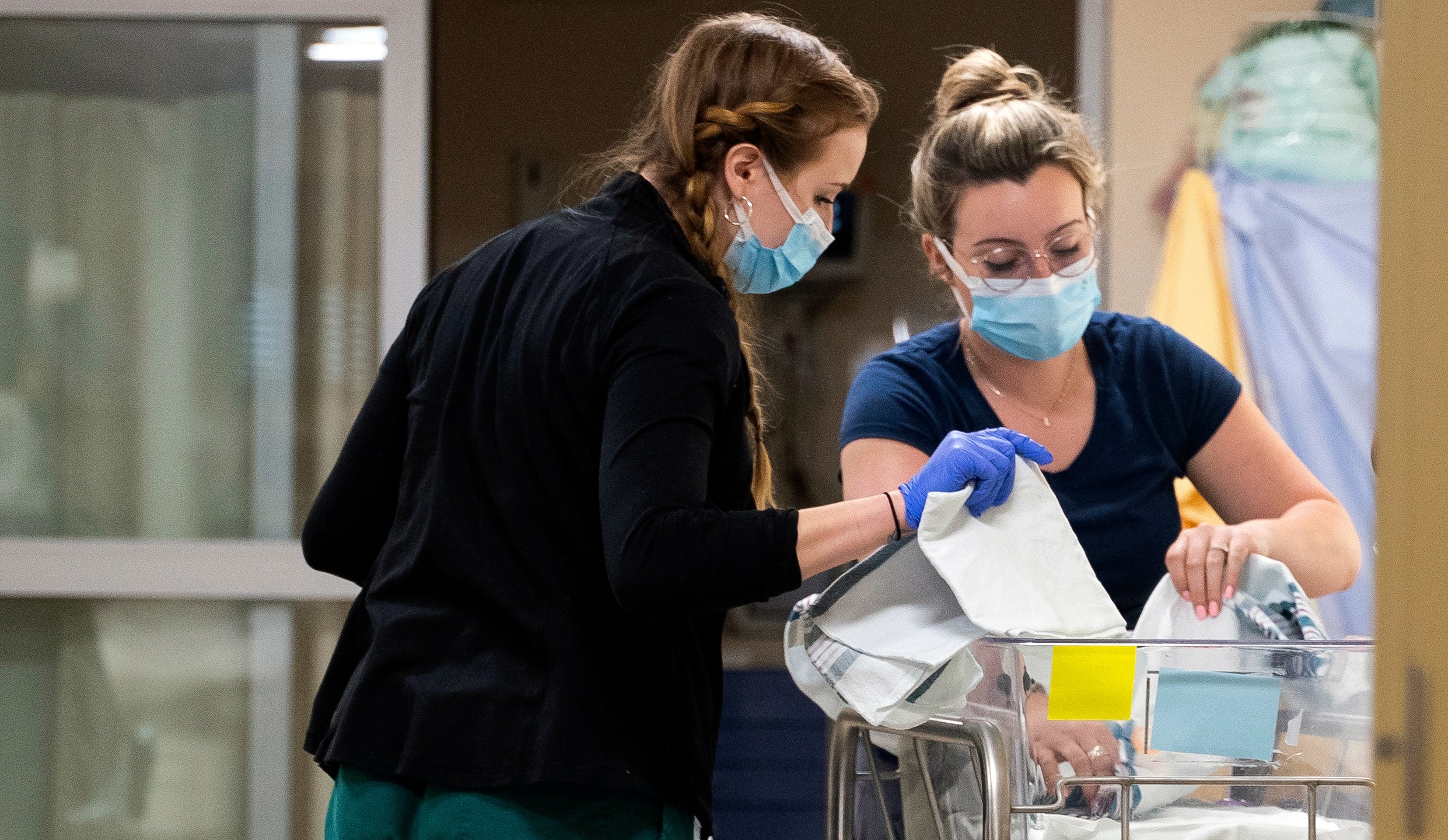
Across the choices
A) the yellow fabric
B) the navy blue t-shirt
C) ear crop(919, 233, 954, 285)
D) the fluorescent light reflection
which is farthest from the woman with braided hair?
the fluorescent light reflection

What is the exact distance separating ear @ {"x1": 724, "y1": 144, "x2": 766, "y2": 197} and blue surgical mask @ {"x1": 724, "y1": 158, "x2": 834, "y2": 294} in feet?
0.04

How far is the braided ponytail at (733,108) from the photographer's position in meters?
1.10

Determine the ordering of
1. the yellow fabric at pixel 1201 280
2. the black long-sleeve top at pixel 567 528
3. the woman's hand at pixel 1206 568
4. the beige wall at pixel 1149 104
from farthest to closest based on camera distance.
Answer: the beige wall at pixel 1149 104 → the yellow fabric at pixel 1201 280 → the woman's hand at pixel 1206 568 → the black long-sleeve top at pixel 567 528

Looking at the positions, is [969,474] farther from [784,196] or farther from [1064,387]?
[1064,387]

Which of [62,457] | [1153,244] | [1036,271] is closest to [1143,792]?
[1036,271]

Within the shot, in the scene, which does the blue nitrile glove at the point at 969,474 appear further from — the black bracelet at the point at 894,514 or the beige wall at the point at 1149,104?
the beige wall at the point at 1149,104

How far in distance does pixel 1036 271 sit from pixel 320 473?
1.38m

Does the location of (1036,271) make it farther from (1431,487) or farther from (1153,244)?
(1431,487)

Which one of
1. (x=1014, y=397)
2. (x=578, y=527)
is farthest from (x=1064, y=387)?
(x=578, y=527)

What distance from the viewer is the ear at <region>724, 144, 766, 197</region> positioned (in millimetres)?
1111

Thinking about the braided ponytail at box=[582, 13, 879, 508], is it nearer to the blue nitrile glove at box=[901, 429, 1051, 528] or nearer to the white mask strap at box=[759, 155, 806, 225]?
the white mask strap at box=[759, 155, 806, 225]

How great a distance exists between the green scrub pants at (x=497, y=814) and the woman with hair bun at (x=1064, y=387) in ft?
1.60

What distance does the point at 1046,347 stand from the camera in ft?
4.82

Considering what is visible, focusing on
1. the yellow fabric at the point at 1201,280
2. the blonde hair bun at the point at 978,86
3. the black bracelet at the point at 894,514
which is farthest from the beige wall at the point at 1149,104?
the black bracelet at the point at 894,514
